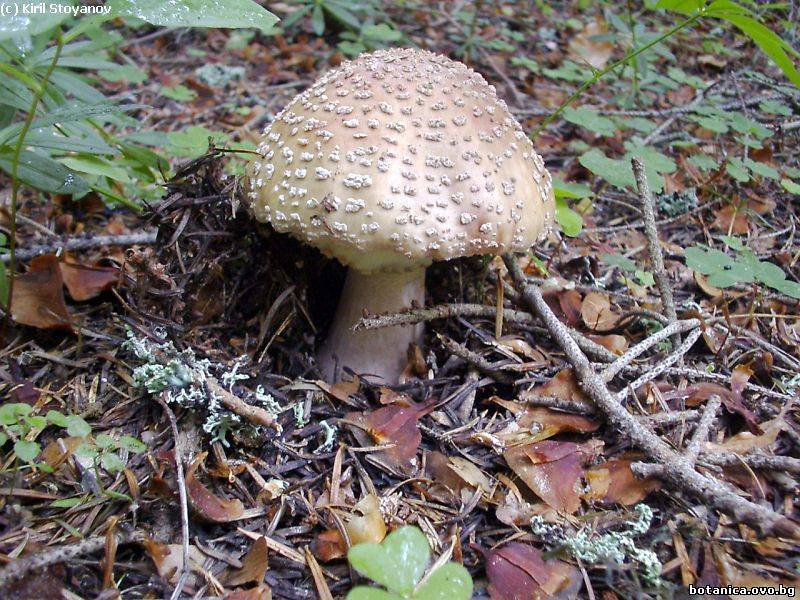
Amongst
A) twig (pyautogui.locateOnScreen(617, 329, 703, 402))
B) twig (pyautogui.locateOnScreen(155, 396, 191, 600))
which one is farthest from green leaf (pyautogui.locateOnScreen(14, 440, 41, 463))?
twig (pyautogui.locateOnScreen(617, 329, 703, 402))

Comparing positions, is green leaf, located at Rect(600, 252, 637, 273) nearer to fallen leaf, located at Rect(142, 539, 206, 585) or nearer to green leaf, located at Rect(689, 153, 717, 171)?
green leaf, located at Rect(689, 153, 717, 171)

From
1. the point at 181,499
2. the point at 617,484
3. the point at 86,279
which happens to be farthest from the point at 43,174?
the point at 617,484

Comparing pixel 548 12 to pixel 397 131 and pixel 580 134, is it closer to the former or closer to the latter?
pixel 580 134

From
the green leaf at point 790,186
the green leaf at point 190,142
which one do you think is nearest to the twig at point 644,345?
the green leaf at point 790,186

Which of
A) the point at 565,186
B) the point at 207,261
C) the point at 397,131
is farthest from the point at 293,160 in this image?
the point at 565,186

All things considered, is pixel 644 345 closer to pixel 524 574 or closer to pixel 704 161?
pixel 524 574
